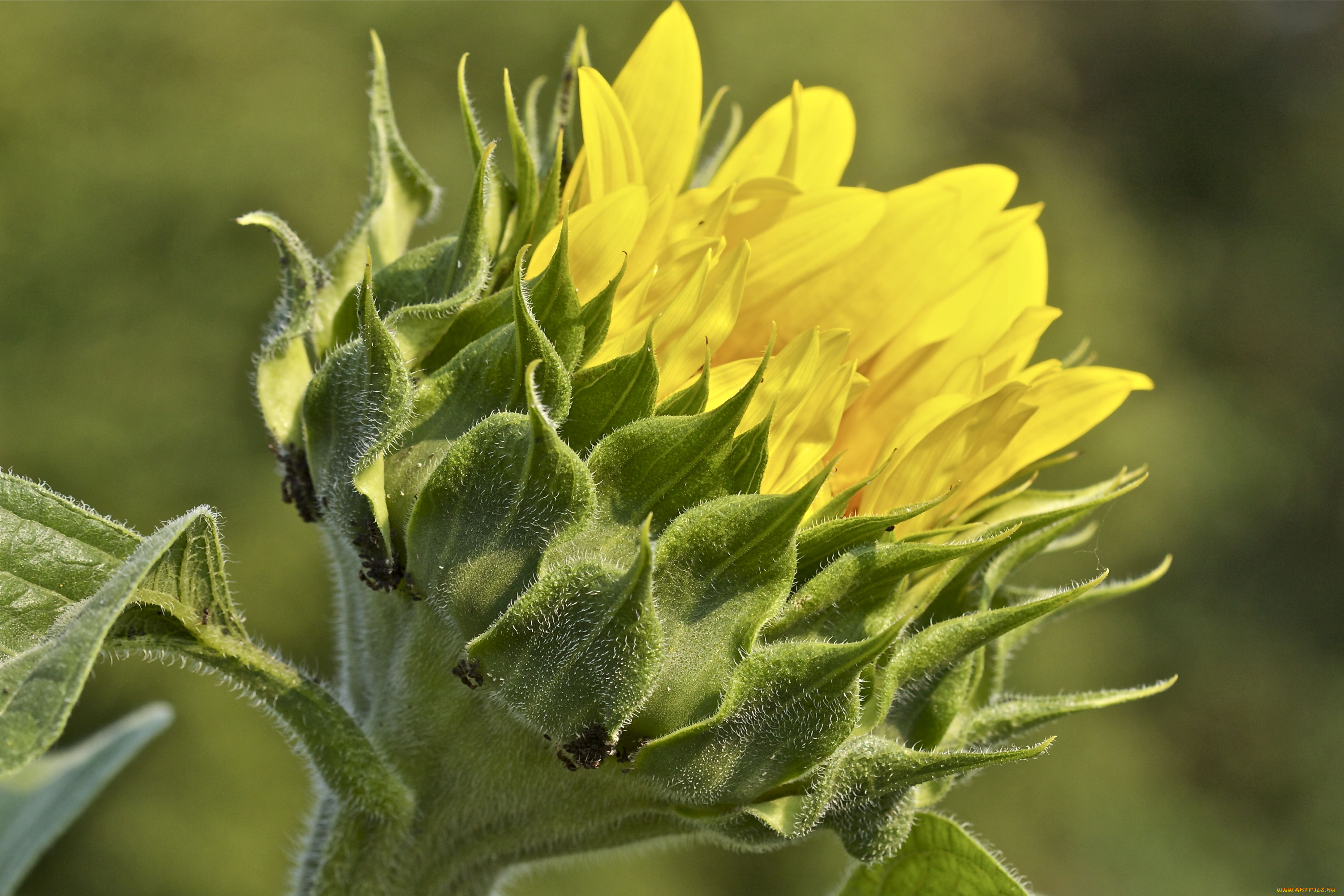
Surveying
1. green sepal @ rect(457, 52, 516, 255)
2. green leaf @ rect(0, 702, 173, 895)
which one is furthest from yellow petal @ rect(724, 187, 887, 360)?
green leaf @ rect(0, 702, 173, 895)

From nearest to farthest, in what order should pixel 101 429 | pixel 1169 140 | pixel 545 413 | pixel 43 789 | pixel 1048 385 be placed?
pixel 545 413 < pixel 1048 385 < pixel 43 789 < pixel 101 429 < pixel 1169 140

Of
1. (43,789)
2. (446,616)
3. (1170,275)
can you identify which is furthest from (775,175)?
(1170,275)

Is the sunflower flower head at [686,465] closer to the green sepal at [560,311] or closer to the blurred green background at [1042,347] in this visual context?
the green sepal at [560,311]

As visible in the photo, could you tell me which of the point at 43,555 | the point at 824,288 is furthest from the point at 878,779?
the point at 43,555

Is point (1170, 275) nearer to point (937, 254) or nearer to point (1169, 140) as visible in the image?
point (1169, 140)

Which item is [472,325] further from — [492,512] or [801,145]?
[801,145]

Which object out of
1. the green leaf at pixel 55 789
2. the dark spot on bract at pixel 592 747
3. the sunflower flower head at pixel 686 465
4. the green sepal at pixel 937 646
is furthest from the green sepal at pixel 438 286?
the green leaf at pixel 55 789
